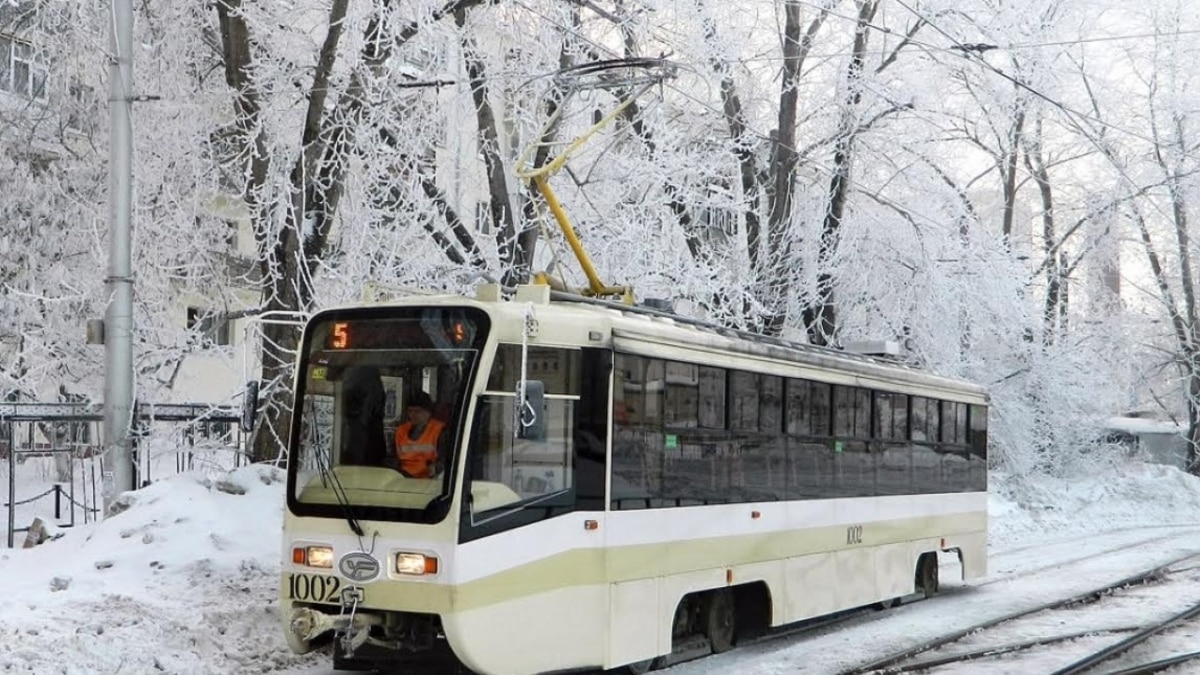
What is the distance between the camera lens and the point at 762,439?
12.3 meters

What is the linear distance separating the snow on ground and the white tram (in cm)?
117

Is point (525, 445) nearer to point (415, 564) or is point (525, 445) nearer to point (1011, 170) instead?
point (415, 564)

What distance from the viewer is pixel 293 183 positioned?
15.8 m

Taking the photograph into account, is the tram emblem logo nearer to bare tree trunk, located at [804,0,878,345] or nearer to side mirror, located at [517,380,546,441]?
side mirror, located at [517,380,546,441]

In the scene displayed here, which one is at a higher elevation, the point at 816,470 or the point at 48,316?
the point at 48,316

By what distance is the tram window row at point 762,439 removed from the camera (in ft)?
34.2

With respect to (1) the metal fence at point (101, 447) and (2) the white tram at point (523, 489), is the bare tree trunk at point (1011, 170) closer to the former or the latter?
(1) the metal fence at point (101, 447)

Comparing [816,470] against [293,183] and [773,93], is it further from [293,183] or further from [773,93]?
[773,93]

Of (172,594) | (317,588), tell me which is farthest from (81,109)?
(317,588)

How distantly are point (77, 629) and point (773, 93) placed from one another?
16437 millimetres

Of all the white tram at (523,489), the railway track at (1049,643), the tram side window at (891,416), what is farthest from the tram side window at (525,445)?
the tram side window at (891,416)

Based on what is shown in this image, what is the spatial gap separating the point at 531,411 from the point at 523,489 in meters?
0.71

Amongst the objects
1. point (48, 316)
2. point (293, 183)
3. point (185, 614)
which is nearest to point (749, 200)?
point (293, 183)

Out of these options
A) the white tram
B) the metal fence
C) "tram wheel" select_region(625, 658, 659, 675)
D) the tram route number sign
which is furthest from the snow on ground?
the white tram
